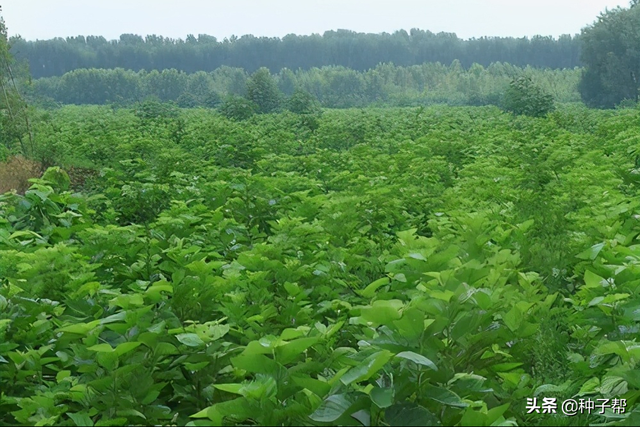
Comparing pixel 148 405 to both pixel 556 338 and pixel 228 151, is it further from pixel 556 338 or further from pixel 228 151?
pixel 228 151

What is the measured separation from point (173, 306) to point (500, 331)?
1.23 meters

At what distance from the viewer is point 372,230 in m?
5.03

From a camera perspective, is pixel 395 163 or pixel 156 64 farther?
pixel 156 64

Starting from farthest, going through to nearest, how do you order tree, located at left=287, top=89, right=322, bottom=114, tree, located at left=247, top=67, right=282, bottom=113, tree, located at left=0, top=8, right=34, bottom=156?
tree, located at left=247, top=67, right=282, bottom=113
tree, located at left=287, top=89, right=322, bottom=114
tree, located at left=0, top=8, right=34, bottom=156

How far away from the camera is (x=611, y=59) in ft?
124

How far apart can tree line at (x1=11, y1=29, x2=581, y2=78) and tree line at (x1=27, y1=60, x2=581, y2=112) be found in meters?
24.3

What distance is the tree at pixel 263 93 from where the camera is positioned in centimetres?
2758

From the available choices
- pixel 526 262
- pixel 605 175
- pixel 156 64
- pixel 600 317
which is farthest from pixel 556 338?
pixel 156 64

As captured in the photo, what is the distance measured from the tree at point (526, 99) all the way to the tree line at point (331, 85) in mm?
22556

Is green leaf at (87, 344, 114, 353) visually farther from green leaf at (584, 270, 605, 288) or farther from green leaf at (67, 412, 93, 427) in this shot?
green leaf at (584, 270, 605, 288)

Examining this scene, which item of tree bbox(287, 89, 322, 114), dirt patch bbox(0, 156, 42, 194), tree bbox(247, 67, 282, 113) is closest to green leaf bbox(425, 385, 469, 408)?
dirt patch bbox(0, 156, 42, 194)

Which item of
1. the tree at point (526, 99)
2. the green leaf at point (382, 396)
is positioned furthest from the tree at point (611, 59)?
the green leaf at point (382, 396)

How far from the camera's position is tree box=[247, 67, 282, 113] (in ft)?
90.5

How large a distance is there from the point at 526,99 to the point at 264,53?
7393 cm
